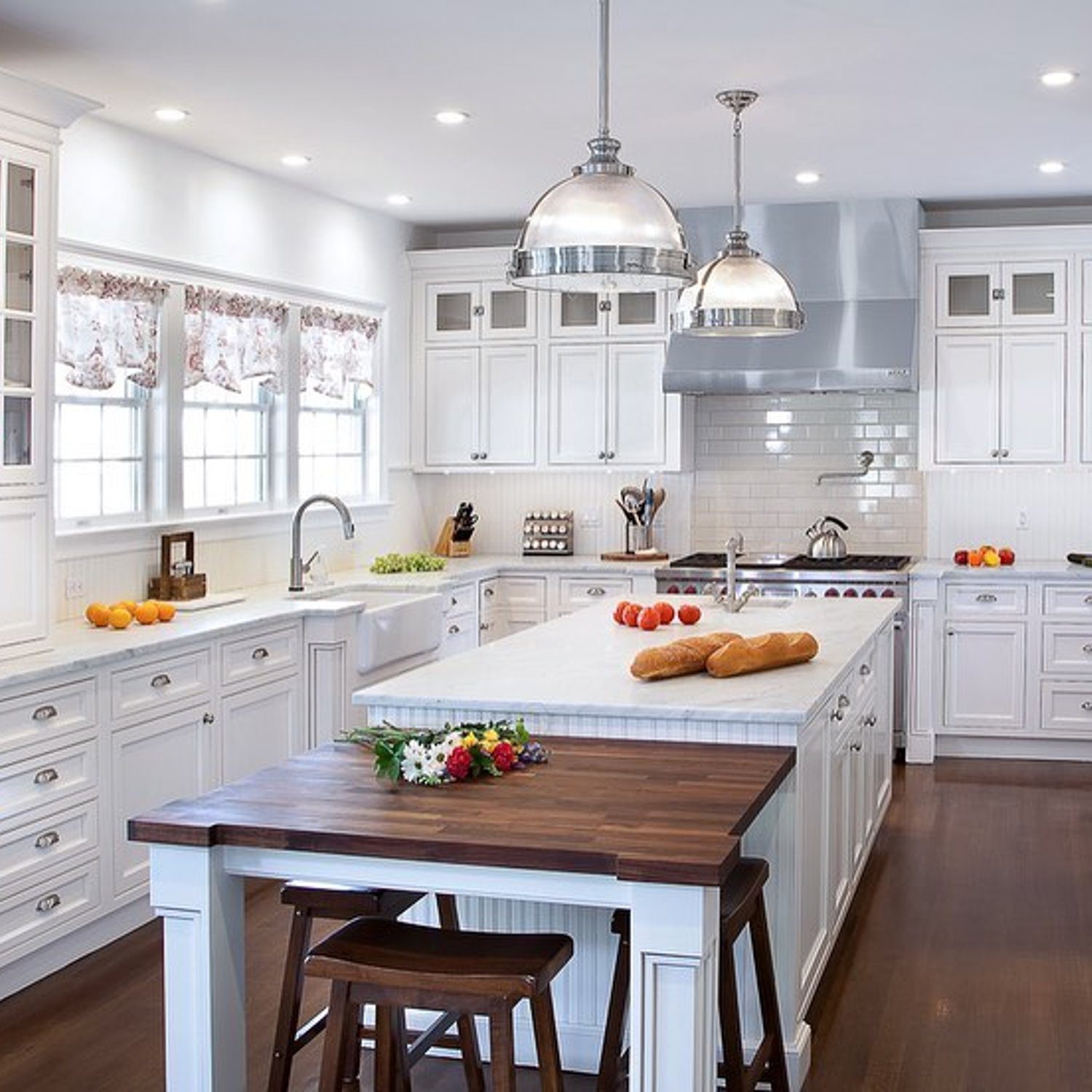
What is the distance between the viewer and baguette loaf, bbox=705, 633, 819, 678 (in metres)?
4.19

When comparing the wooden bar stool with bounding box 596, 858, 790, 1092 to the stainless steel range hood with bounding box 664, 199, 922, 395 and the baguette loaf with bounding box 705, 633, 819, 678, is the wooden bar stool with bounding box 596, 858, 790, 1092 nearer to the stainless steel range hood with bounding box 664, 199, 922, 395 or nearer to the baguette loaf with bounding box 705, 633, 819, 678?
the baguette loaf with bounding box 705, 633, 819, 678

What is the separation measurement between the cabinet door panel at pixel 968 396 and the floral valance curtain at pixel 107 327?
3940 millimetres

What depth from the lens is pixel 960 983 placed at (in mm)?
4504

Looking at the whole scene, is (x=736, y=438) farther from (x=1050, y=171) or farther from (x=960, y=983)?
(x=960, y=983)

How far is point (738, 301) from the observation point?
15.6ft

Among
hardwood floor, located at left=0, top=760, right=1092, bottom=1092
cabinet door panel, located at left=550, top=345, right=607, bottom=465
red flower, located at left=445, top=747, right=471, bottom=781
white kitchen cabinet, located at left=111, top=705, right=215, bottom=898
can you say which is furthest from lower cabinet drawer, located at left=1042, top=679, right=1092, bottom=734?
red flower, located at left=445, top=747, right=471, bottom=781

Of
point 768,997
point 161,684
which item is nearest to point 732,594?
point 161,684

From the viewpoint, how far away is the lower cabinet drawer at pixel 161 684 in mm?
4922

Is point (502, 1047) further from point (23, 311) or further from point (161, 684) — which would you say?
point (23, 311)

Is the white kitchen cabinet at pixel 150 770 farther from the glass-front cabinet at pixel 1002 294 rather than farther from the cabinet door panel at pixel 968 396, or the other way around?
the glass-front cabinet at pixel 1002 294

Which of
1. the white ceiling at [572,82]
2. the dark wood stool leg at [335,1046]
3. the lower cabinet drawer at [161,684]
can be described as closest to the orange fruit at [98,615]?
the lower cabinet drawer at [161,684]

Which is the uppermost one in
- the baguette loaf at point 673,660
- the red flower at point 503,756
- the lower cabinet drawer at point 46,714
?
the baguette loaf at point 673,660

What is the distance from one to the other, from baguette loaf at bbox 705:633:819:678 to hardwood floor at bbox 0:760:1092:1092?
0.96 metres

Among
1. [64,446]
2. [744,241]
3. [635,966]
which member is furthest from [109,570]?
[635,966]
